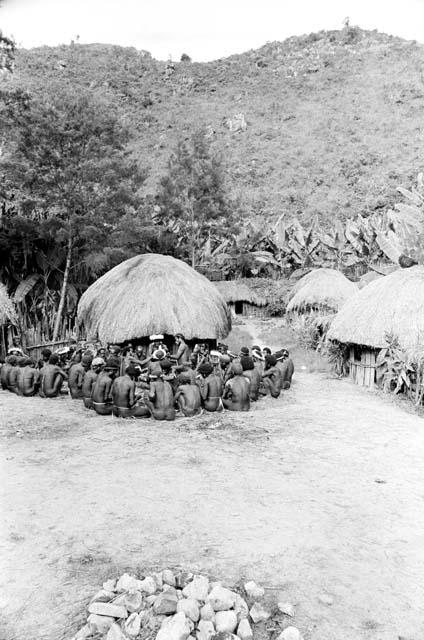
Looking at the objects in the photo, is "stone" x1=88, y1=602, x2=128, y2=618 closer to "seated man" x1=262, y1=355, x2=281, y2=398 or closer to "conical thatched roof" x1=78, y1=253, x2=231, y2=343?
"seated man" x1=262, y1=355, x2=281, y2=398

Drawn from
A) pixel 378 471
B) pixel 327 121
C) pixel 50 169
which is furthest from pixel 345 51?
pixel 378 471

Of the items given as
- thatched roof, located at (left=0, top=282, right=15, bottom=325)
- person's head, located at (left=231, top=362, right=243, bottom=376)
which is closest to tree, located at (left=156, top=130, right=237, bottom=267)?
thatched roof, located at (left=0, top=282, right=15, bottom=325)

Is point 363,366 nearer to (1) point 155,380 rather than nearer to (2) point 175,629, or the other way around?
(1) point 155,380

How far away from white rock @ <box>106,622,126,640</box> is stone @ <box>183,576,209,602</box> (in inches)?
22.3

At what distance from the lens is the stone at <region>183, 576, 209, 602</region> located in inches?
158

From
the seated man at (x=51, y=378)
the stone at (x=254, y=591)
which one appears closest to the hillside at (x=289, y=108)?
the seated man at (x=51, y=378)

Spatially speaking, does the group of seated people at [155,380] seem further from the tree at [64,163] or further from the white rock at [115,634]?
the white rock at [115,634]

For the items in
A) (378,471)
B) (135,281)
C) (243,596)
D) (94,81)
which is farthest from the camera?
(94,81)

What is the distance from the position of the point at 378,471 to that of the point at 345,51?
6835cm

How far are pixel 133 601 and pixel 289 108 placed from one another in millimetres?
58908

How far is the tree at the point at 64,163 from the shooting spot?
1634 cm

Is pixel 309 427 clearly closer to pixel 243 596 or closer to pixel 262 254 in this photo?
pixel 243 596

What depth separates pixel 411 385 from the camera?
11172mm

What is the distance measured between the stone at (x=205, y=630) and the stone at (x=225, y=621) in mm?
47
